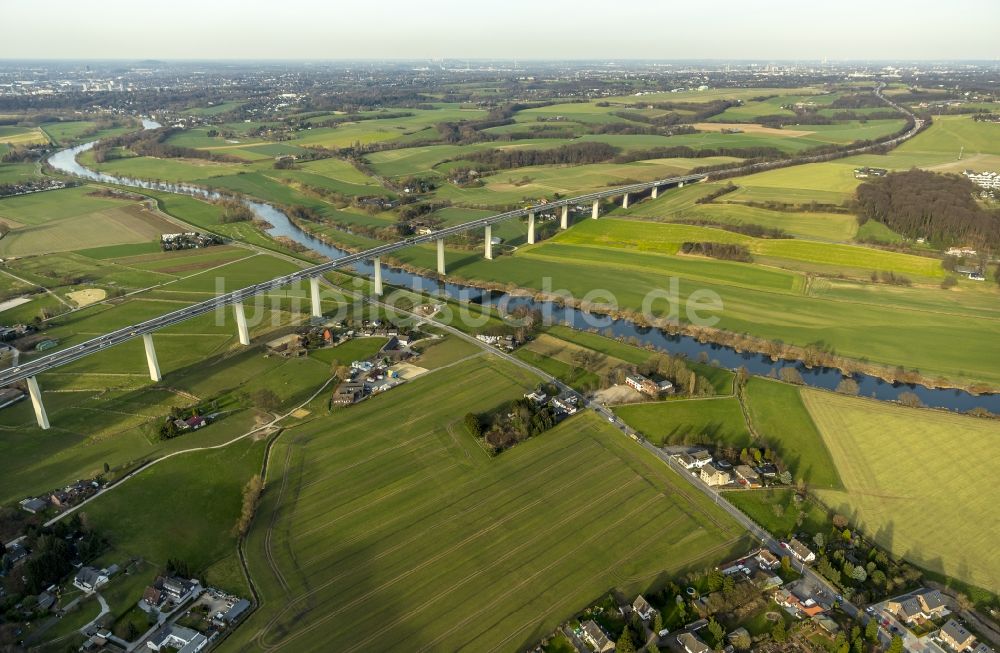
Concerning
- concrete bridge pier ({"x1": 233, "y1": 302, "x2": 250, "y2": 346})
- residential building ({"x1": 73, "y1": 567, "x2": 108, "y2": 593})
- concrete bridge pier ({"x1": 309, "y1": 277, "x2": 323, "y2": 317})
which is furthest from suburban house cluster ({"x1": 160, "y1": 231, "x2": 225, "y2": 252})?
residential building ({"x1": 73, "y1": 567, "x2": 108, "y2": 593})

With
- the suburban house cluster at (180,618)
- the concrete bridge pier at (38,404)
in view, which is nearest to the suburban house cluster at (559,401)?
the suburban house cluster at (180,618)

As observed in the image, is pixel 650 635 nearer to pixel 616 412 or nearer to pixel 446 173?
pixel 616 412

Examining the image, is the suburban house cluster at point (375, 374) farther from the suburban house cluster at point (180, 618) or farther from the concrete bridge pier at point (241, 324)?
the suburban house cluster at point (180, 618)

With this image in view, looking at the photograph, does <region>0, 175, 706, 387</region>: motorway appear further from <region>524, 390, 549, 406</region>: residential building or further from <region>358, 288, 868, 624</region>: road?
<region>524, 390, 549, 406</region>: residential building

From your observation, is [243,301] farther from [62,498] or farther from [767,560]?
[767,560]

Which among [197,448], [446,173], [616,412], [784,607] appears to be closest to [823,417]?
[616,412]

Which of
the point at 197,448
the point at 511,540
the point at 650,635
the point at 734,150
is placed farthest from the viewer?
the point at 734,150
